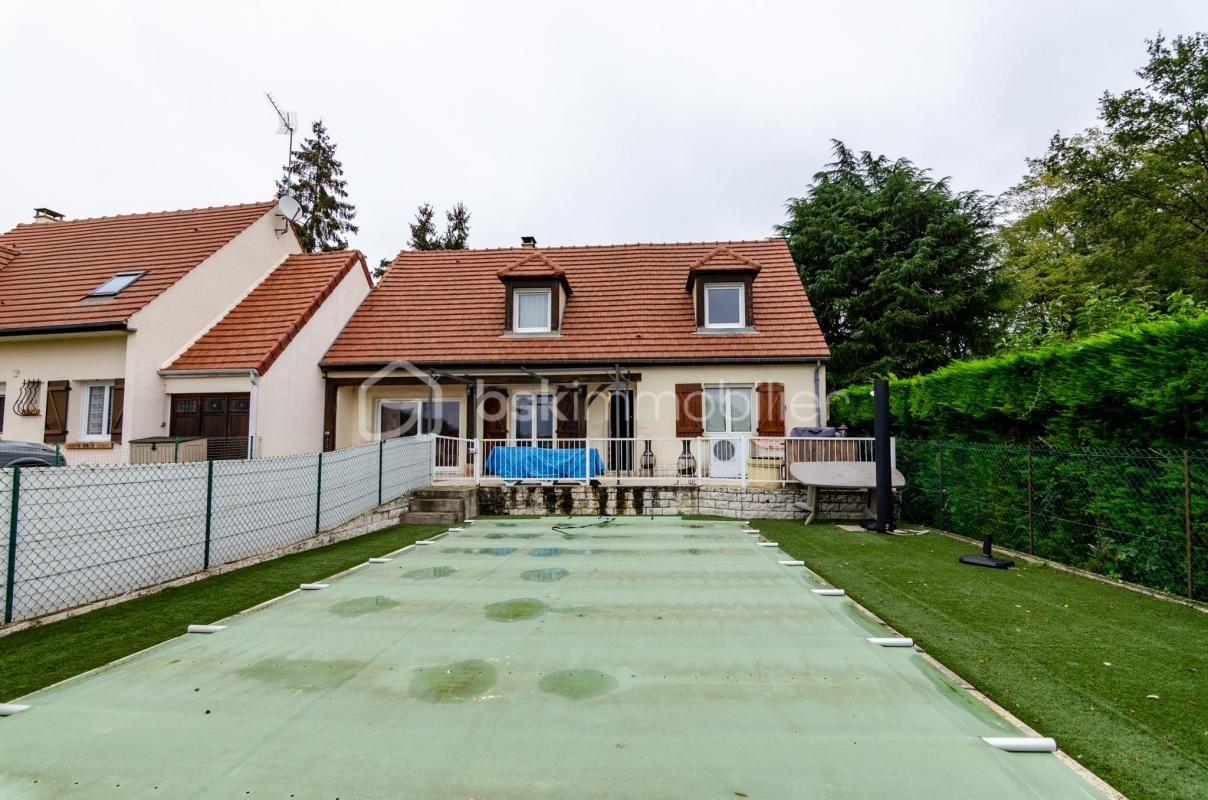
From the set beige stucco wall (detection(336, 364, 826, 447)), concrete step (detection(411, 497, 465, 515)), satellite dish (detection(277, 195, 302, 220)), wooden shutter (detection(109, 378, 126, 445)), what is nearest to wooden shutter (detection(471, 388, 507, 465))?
beige stucco wall (detection(336, 364, 826, 447))

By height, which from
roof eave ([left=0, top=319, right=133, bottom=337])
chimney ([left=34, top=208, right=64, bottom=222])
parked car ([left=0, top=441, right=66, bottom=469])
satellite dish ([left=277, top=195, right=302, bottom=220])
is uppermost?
chimney ([left=34, top=208, right=64, bottom=222])

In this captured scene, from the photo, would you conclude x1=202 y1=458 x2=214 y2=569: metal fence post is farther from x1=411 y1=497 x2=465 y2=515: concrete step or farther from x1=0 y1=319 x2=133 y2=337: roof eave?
x1=0 y1=319 x2=133 y2=337: roof eave

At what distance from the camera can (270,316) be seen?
12.7 meters

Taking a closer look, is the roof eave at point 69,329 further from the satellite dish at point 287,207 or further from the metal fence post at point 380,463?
the metal fence post at point 380,463

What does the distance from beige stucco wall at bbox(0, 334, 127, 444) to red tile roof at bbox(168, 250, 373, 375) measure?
3.59 ft

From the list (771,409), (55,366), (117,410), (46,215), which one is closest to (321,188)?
(46,215)

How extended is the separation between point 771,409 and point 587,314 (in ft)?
17.3

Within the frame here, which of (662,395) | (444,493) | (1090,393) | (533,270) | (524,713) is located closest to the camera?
(524,713)

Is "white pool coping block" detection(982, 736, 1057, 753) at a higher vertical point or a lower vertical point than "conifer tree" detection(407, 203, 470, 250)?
lower

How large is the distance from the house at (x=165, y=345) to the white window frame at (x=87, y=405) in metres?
0.03

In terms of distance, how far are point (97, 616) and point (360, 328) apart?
1066cm

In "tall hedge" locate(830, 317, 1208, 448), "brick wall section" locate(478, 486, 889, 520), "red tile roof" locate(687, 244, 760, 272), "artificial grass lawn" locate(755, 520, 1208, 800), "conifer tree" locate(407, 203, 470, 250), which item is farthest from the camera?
"conifer tree" locate(407, 203, 470, 250)

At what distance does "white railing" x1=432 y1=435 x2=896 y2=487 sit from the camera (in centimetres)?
1042

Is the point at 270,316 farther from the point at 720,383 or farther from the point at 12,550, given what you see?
the point at 720,383
